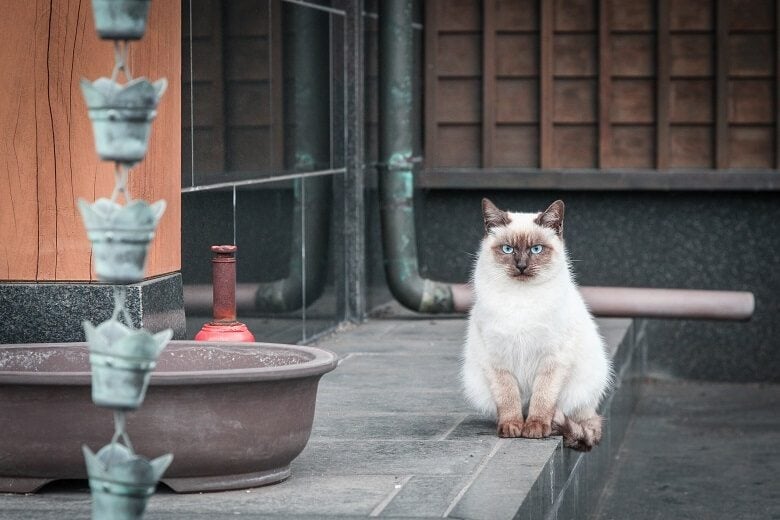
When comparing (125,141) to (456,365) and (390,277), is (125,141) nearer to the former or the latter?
(456,365)

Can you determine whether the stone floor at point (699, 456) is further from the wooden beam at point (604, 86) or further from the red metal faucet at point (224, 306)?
the red metal faucet at point (224, 306)

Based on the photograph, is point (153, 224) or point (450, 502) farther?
point (450, 502)

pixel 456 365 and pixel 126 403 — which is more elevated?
pixel 126 403

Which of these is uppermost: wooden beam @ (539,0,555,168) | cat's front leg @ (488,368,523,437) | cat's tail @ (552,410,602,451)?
wooden beam @ (539,0,555,168)

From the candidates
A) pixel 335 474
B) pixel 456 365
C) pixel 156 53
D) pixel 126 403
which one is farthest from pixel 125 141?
pixel 456 365

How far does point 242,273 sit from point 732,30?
12.1 feet

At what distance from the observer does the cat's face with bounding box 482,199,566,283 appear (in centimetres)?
465

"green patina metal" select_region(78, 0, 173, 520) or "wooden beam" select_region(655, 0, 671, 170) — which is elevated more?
"wooden beam" select_region(655, 0, 671, 170)

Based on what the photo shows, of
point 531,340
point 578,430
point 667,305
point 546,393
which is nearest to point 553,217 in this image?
point 531,340

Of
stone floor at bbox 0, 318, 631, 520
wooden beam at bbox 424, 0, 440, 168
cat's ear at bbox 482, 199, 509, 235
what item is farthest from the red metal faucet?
wooden beam at bbox 424, 0, 440, 168

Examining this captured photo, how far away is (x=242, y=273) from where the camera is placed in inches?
237

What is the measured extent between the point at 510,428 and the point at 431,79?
4.28m

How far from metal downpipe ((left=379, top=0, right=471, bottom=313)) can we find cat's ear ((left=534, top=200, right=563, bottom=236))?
3.08 meters

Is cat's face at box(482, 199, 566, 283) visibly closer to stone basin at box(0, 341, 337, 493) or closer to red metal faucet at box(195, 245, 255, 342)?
red metal faucet at box(195, 245, 255, 342)
